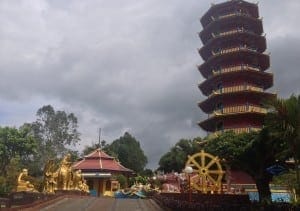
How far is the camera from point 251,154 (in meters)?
32.5

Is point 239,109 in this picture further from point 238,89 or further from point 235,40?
point 235,40

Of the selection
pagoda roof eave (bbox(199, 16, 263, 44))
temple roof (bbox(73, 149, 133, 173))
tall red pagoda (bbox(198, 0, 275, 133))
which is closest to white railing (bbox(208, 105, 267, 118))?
tall red pagoda (bbox(198, 0, 275, 133))

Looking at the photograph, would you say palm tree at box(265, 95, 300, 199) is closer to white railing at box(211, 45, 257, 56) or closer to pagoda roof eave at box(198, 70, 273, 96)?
pagoda roof eave at box(198, 70, 273, 96)

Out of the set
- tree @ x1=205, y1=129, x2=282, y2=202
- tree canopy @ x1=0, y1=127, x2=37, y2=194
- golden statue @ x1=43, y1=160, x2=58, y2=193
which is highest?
tree canopy @ x1=0, y1=127, x2=37, y2=194

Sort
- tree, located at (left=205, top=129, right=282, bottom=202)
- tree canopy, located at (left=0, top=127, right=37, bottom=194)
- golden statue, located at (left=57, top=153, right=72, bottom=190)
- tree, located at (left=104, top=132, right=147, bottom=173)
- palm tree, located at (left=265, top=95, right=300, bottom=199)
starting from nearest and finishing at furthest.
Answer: palm tree, located at (left=265, top=95, right=300, bottom=199)
tree, located at (left=205, top=129, right=282, bottom=202)
golden statue, located at (left=57, top=153, right=72, bottom=190)
tree canopy, located at (left=0, top=127, right=37, bottom=194)
tree, located at (left=104, top=132, right=147, bottom=173)

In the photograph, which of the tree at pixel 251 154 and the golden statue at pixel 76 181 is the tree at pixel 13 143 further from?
the tree at pixel 251 154

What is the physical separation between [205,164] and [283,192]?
24.3ft

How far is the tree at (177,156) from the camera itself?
66750 millimetres

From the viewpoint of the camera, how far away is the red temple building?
53.2 metres

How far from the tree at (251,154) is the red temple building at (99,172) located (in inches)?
853

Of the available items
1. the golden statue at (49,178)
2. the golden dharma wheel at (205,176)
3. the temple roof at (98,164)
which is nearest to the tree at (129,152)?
the temple roof at (98,164)

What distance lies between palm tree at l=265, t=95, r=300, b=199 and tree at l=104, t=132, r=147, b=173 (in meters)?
61.3

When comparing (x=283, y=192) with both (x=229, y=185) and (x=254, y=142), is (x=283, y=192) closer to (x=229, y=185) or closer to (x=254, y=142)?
(x=229, y=185)

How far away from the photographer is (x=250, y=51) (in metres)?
42.1
